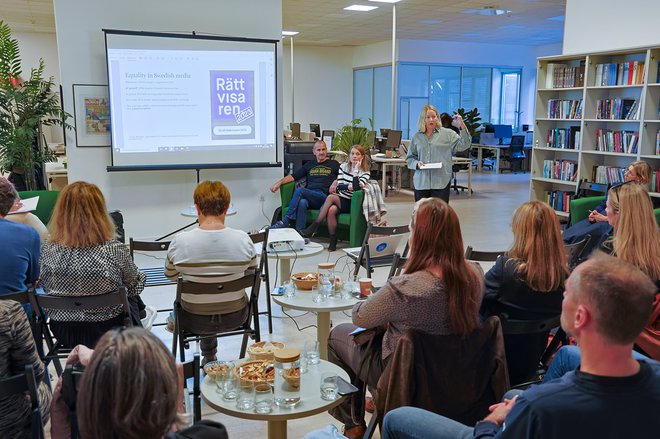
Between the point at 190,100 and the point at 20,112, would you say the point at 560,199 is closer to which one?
the point at 190,100

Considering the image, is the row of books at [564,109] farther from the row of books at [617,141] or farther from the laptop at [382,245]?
the laptop at [382,245]

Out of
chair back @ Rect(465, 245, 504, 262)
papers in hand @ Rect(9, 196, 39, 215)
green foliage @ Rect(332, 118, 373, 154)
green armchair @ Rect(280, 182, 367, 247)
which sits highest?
green foliage @ Rect(332, 118, 373, 154)

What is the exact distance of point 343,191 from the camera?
272 inches

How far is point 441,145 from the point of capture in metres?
7.04

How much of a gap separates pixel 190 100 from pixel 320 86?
409 inches

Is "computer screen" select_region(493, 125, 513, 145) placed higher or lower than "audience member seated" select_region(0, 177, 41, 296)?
higher

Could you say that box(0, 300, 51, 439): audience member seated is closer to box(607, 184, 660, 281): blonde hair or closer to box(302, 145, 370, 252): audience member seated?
box(607, 184, 660, 281): blonde hair

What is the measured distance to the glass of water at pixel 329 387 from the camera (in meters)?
2.20

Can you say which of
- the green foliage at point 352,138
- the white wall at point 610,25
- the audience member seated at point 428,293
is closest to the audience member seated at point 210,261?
the audience member seated at point 428,293

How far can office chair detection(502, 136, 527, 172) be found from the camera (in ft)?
50.4

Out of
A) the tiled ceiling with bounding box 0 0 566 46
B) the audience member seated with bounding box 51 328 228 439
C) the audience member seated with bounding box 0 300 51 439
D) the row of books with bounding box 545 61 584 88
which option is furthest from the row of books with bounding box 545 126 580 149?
the audience member seated with bounding box 51 328 228 439

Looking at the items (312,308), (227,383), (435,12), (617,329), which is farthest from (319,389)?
(435,12)

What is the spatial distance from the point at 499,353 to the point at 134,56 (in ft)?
18.2

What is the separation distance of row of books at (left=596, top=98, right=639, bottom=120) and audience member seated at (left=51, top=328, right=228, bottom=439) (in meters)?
7.15
